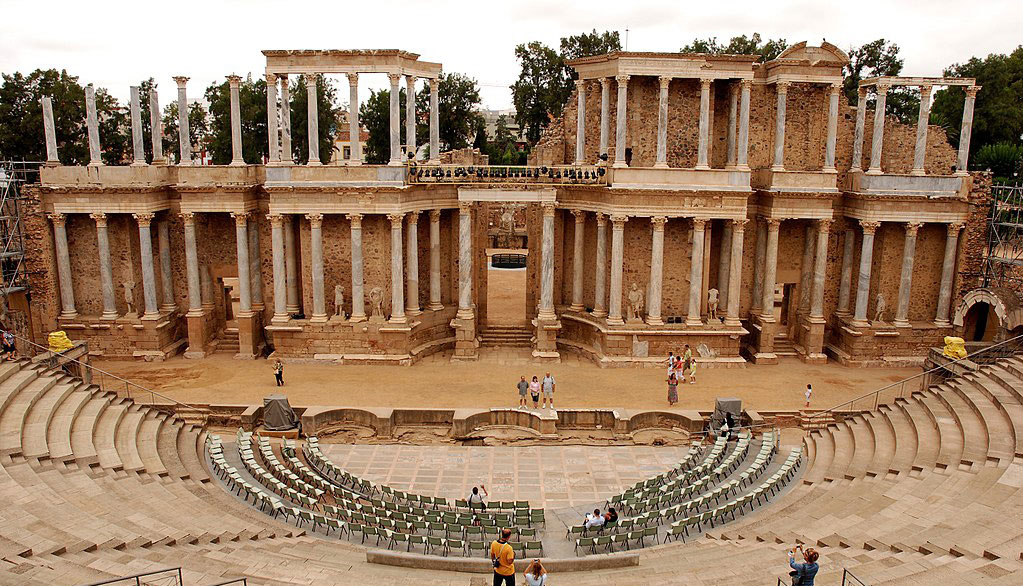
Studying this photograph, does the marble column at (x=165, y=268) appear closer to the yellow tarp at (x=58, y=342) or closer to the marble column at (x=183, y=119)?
the marble column at (x=183, y=119)

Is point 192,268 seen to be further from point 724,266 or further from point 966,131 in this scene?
point 966,131

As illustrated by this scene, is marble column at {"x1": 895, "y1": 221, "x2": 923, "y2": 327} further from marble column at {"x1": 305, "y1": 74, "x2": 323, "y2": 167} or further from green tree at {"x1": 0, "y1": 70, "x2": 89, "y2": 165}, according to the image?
green tree at {"x1": 0, "y1": 70, "x2": 89, "y2": 165}

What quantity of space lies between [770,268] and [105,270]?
28.8 m

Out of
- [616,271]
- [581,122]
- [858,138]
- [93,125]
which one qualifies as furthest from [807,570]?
[93,125]

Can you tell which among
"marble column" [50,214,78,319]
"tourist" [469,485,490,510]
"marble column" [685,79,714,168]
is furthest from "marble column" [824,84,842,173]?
"marble column" [50,214,78,319]

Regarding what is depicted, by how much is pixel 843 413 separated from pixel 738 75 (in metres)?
14.8

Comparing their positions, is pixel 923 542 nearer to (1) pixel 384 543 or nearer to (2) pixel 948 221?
(1) pixel 384 543

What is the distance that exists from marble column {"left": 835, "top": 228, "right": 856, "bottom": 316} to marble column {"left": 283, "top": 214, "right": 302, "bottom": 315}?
2476 centimetres

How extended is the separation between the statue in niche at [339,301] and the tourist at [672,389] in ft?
47.3

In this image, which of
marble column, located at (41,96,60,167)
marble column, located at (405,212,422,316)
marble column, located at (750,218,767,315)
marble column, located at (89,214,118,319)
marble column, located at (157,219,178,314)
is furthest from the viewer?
marble column, located at (750,218,767,315)

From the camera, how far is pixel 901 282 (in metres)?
33.4

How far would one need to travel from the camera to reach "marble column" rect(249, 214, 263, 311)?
112 ft

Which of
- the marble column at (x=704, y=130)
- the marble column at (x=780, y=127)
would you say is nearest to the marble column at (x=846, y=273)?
the marble column at (x=780, y=127)

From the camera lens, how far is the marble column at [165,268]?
34.1 metres
